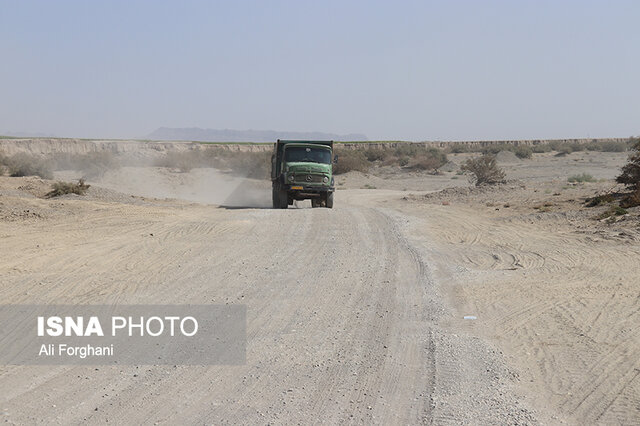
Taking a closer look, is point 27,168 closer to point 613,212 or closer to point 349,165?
point 349,165

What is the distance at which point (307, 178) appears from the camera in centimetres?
2736

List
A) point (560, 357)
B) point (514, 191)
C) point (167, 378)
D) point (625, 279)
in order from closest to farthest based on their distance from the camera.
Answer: point (167, 378), point (560, 357), point (625, 279), point (514, 191)

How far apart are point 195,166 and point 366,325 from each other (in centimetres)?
5196

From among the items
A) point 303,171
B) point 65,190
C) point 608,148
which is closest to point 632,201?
point 303,171

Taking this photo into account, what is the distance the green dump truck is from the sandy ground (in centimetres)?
351

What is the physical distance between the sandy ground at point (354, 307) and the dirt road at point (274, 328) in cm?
3

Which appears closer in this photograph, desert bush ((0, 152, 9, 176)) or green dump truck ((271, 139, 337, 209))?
green dump truck ((271, 139, 337, 209))

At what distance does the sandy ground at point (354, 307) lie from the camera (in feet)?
22.0

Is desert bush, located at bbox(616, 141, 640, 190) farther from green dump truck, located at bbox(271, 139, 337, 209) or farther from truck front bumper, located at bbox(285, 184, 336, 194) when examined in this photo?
truck front bumper, located at bbox(285, 184, 336, 194)

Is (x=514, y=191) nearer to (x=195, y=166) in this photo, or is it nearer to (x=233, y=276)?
(x=233, y=276)

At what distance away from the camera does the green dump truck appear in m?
27.3

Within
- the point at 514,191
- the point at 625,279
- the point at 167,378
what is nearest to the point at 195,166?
the point at 514,191

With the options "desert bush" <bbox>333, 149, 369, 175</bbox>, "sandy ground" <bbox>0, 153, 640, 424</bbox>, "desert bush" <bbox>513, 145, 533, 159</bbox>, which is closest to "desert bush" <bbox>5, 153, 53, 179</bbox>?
"desert bush" <bbox>333, 149, 369, 175</bbox>

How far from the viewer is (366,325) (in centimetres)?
960
